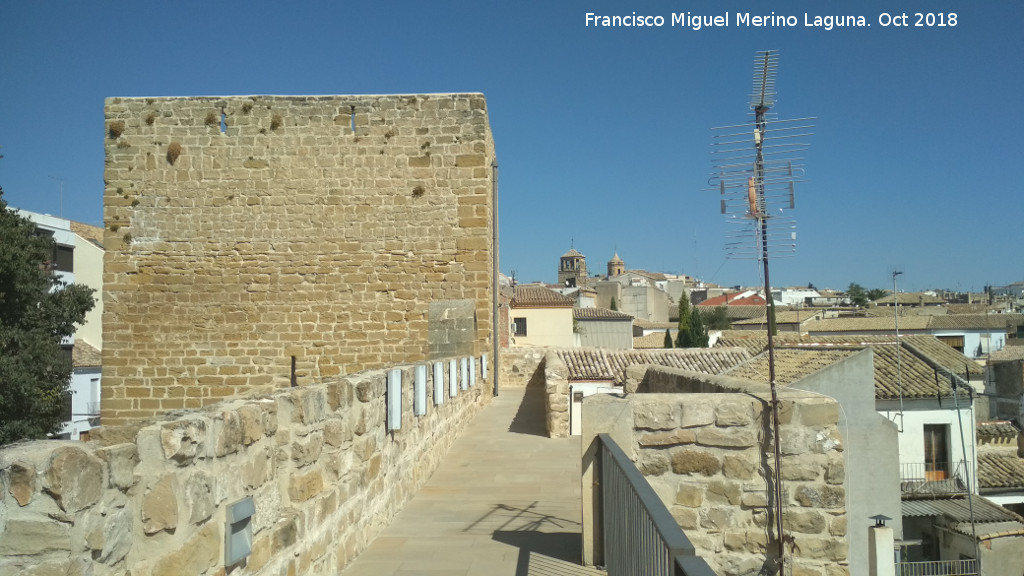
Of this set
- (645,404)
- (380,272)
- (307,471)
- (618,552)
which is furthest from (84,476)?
(380,272)

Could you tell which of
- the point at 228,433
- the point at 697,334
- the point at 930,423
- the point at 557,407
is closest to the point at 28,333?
the point at 557,407

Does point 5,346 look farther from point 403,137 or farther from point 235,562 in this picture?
point 235,562

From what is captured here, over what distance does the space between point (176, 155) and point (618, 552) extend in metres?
10.9

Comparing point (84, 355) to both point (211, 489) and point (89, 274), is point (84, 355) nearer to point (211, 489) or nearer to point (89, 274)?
point (89, 274)

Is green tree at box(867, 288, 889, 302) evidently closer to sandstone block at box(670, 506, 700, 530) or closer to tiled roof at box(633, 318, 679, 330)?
tiled roof at box(633, 318, 679, 330)

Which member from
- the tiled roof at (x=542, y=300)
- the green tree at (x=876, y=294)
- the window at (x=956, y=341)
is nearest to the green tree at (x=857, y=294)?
the green tree at (x=876, y=294)

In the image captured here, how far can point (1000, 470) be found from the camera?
22.8 metres

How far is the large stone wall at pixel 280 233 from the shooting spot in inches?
469

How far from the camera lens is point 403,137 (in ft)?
39.3

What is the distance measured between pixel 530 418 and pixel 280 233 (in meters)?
5.06

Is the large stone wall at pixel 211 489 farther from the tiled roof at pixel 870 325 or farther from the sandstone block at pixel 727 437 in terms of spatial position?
the tiled roof at pixel 870 325

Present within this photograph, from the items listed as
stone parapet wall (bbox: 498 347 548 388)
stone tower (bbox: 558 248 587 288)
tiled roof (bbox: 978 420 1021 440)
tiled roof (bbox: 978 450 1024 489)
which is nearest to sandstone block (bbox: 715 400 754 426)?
stone parapet wall (bbox: 498 347 548 388)

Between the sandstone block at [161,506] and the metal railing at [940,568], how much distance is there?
2023 centimetres

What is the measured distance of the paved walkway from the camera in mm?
4551
